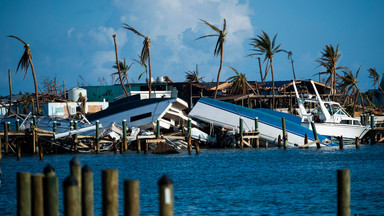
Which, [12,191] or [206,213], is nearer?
[206,213]

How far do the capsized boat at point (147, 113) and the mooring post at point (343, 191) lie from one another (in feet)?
128

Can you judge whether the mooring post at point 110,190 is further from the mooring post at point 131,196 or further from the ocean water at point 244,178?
the ocean water at point 244,178

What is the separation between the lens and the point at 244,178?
33.8m

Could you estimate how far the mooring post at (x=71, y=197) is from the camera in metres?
11.0

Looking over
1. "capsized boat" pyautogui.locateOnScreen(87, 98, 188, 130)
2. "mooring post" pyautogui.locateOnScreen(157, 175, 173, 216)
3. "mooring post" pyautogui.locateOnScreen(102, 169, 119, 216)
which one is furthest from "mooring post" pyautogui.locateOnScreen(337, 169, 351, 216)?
"capsized boat" pyautogui.locateOnScreen(87, 98, 188, 130)

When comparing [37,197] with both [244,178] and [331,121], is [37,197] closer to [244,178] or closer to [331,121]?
[244,178]

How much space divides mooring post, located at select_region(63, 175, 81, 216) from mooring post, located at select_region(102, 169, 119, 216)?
30.3 inches

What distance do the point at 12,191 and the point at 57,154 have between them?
21.5 metres

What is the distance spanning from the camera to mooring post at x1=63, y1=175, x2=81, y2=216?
1104 cm

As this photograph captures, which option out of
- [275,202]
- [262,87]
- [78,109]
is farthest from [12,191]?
[262,87]

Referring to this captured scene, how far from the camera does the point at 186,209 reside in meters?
23.4

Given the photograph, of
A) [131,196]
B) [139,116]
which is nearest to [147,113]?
[139,116]

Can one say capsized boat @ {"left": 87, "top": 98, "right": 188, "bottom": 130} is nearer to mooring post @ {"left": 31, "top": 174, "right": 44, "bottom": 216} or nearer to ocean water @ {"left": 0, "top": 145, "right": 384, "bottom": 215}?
ocean water @ {"left": 0, "top": 145, "right": 384, "bottom": 215}

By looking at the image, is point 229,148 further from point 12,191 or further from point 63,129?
point 12,191
